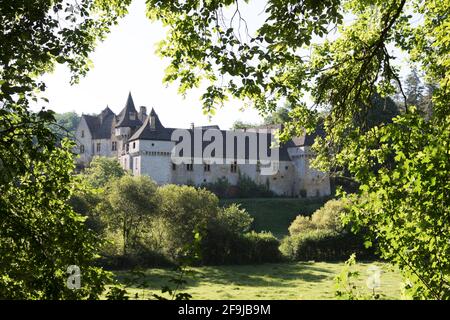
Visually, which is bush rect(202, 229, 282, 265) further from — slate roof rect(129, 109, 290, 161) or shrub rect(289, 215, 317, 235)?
slate roof rect(129, 109, 290, 161)

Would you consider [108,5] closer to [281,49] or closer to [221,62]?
[221,62]

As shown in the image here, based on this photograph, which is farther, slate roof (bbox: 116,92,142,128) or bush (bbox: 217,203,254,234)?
slate roof (bbox: 116,92,142,128)

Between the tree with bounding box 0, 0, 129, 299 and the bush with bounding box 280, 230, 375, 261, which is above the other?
the tree with bounding box 0, 0, 129, 299

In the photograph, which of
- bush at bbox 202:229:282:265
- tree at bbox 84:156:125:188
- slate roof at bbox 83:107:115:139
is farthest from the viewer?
slate roof at bbox 83:107:115:139

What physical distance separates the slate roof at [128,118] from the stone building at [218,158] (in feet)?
10.2

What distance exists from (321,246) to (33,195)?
38489 millimetres

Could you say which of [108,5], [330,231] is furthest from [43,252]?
[330,231]

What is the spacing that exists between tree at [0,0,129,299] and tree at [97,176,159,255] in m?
30.5

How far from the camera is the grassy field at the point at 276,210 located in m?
60.0

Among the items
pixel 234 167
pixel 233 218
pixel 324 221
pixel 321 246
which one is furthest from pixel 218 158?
pixel 233 218

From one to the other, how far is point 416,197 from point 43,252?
4830 millimetres

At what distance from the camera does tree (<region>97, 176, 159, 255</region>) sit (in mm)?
37812

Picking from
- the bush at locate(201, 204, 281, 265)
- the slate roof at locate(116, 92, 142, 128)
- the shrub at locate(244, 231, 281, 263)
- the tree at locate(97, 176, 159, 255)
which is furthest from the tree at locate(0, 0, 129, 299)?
the slate roof at locate(116, 92, 142, 128)
